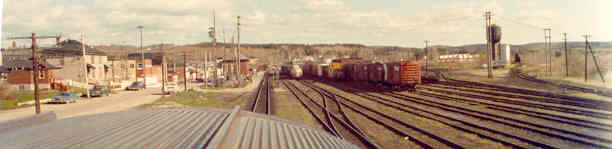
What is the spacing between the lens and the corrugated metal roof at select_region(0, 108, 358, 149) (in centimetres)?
592

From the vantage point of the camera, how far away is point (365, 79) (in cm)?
4791

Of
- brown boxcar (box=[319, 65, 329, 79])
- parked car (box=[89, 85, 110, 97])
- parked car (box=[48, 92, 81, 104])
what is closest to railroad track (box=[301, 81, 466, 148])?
parked car (box=[48, 92, 81, 104])

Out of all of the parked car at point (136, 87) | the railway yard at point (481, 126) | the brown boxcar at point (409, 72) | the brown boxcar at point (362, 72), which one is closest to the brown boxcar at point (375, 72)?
the brown boxcar at point (362, 72)

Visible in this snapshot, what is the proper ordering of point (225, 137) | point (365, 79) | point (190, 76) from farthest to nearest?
point (190, 76)
point (365, 79)
point (225, 137)

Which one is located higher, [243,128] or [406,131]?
[243,128]

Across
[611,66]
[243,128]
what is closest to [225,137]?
[243,128]

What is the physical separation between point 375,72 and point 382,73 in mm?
2181

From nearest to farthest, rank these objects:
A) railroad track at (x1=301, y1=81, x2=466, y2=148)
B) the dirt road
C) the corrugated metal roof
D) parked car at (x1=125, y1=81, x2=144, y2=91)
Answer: the corrugated metal roof → railroad track at (x1=301, y1=81, x2=466, y2=148) → the dirt road → parked car at (x1=125, y1=81, x2=144, y2=91)

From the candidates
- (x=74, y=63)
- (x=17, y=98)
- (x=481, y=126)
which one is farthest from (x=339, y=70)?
(x=481, y=126)

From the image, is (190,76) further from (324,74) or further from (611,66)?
(611,66)

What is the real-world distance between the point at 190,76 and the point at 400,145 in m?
88.5

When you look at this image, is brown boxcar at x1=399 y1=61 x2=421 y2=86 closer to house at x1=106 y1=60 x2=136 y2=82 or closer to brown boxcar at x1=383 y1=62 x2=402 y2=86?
brown boxcar at x1=383 y1=62 x2=402 y2=86

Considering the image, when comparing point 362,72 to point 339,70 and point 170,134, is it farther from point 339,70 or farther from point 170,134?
point 170,134

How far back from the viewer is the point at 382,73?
40.9 metres
